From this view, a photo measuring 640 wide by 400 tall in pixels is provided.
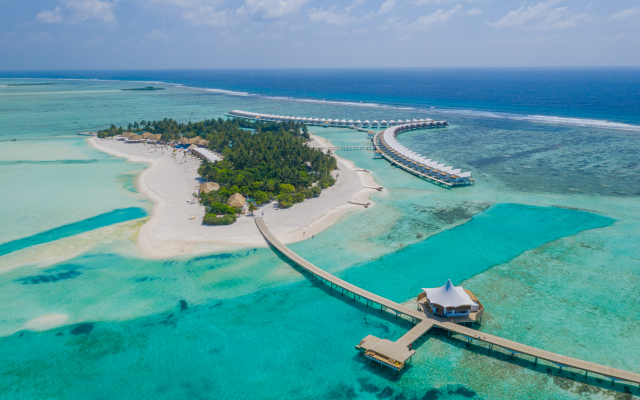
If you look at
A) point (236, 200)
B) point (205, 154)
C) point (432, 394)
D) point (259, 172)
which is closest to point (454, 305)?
point (432, 394)

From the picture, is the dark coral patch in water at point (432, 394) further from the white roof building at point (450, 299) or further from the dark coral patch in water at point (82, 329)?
the dark coral patch in water at point (82, 329)

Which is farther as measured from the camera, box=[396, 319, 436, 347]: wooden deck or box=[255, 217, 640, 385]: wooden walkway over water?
box=[396, 319, 436, 347]: wooden deck

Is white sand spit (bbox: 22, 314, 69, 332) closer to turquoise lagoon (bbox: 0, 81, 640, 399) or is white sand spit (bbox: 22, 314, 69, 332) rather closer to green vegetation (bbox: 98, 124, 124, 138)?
turquoise lagoon (bbox: 0, 81, 640, 399)

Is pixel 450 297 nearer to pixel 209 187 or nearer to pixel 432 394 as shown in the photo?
pixel 432 394

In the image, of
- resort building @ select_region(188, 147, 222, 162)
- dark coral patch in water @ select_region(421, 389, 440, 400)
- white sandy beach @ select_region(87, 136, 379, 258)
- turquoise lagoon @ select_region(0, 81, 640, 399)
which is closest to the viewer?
dark coral patch in water @ select_region(421, 389, 440, 400)

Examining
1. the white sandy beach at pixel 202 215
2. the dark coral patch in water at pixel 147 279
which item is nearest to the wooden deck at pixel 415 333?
the white sandy beach at pixel 202 215

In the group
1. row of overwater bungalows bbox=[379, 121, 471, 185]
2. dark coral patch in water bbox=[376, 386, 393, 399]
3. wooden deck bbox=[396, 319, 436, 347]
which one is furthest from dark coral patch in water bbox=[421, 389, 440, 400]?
row of overwater bungalows bbox=[379, 121, 471, 185]
